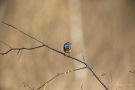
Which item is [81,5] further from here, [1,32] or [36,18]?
[1,32]

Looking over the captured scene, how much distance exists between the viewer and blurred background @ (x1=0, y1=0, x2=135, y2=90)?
8.23ft

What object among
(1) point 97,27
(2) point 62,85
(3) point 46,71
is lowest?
(2) point 62,85

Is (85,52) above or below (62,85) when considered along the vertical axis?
above

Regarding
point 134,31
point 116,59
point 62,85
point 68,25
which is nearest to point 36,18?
point 68,25

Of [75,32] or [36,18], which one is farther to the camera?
[75,32]

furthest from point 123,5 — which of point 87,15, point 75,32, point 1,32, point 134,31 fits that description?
point 1,32

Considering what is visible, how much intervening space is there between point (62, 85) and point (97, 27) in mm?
809

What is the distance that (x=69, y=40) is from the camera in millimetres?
2812

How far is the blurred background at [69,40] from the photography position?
2508mm

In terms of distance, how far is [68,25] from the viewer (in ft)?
9.17

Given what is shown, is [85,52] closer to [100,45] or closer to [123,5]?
[100,45]

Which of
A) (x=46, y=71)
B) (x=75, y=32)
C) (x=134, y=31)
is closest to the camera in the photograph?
(x=46, y=71)

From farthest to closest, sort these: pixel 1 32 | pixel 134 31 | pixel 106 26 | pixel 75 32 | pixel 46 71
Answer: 1. pixel 134 31
2. pixel 106 26
3. pixel 75 32
4. pixel 46 71
5. pixel 1 32

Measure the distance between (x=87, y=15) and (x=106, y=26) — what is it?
313 mm
